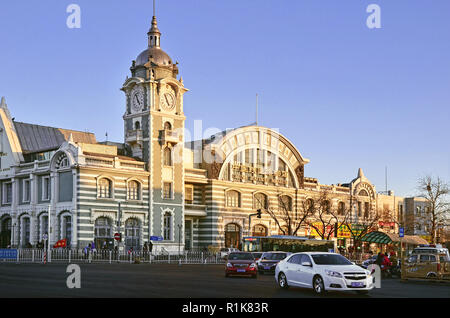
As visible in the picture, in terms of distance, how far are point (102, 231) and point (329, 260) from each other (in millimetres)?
42283

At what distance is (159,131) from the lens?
66375mm

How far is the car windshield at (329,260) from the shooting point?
22939 mm

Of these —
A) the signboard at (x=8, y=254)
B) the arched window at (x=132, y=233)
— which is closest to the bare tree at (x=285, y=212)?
the arched window at (x=132, y=233)

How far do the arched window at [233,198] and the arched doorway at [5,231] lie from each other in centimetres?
2418

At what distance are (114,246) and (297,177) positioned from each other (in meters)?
29.3

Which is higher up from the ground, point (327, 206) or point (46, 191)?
point (46, 191)

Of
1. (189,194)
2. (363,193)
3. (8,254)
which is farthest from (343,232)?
(8,254)

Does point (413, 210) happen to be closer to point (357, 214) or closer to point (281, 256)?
point (357, 214)

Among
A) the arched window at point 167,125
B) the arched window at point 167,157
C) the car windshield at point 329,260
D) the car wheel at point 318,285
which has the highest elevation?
the arched window at point 167,125

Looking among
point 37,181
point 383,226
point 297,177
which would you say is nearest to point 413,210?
→ point 383,226

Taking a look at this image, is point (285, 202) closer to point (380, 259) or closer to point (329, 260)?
point (380, 259)

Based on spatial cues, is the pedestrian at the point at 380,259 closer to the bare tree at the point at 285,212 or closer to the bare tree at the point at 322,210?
the bare tree at the point at 285,212
